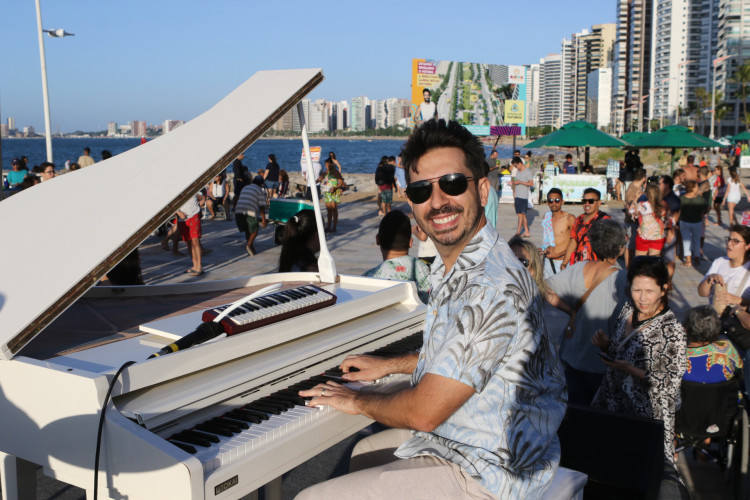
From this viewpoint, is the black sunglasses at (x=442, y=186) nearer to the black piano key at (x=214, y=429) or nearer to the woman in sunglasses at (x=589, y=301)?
the black piano key at (x=214, y=429)

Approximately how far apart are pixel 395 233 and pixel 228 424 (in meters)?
2.94

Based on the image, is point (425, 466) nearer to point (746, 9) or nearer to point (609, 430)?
point (609, 430)

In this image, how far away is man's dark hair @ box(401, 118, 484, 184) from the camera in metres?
2.46

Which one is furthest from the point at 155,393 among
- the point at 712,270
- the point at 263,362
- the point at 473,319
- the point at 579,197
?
the point at 579,197

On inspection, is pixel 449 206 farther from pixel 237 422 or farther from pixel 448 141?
pixel 237 422

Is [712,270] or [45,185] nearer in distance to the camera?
[45,185]

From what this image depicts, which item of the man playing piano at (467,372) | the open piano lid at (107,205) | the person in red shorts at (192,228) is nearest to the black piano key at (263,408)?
the man playing piano at (467,372)

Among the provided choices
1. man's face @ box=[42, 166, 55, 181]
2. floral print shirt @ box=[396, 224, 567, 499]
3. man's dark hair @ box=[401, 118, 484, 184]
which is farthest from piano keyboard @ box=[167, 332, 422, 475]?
man's face @ box=[42, 166, 55, 181]

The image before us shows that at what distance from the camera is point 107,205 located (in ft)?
9.91

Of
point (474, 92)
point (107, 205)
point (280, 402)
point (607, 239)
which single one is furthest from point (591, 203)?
point (474, 92)

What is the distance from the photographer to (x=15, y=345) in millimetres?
2434

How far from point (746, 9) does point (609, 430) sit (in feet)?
516

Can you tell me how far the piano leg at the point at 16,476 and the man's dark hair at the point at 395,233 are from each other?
3.08 metres

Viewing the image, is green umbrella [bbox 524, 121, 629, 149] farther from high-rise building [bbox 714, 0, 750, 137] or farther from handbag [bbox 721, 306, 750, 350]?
high-rise building [bbox 714, 0, 750, 137]
